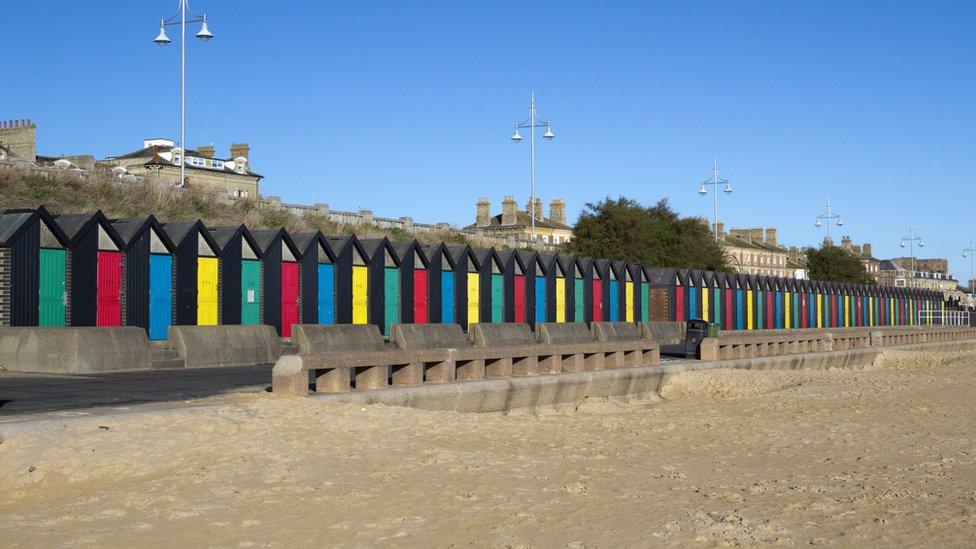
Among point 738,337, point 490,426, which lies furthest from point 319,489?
point 738,337

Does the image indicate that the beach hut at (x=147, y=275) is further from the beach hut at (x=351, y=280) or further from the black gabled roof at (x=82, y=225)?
the beach hut at (x=351, y=280)

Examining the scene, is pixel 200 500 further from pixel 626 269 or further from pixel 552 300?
pixel 626 269

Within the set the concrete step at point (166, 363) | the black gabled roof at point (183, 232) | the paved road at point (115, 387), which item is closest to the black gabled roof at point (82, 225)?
the black gabled roof at point (183, 232)

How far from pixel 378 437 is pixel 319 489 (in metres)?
2.91

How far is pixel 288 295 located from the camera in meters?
35.0

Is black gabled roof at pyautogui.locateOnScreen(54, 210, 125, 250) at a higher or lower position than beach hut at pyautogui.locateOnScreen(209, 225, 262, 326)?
higher

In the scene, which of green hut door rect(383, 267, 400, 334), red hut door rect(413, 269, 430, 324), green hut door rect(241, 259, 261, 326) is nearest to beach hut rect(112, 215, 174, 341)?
green hut door rect(241, 259, 261, 326)

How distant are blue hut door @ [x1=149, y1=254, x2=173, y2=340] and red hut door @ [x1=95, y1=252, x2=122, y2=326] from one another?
1.05 meters

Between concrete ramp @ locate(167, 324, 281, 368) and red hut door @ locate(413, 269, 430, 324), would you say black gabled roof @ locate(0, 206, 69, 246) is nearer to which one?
concrete ramp @ locate(167, 324, 281, 368)

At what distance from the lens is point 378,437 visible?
12.7 metres

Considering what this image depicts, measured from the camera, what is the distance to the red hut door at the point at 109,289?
28625 mm

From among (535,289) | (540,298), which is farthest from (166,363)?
(540,298)

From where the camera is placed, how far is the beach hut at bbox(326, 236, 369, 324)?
3681 centimetres

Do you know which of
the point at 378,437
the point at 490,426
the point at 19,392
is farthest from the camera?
the point at 19,392
